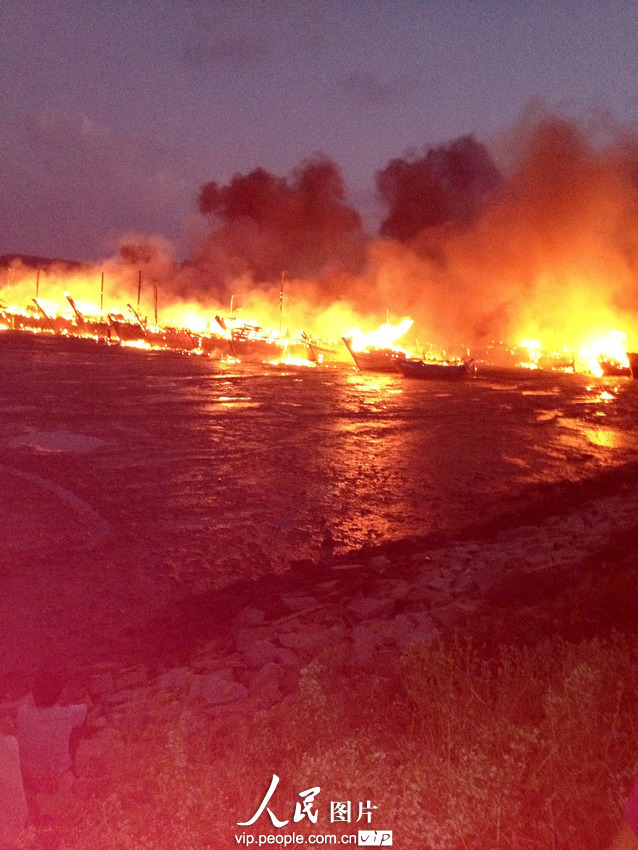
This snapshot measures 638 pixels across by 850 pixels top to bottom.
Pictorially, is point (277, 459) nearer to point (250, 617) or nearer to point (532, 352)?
point (250, 617)

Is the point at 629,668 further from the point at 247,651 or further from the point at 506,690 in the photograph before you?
the point at 247,651

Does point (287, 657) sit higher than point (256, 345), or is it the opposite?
point (256, 345)

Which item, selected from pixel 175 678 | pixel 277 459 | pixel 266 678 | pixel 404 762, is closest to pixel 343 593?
pixel 266 678

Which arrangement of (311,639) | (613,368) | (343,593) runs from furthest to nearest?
1. (613,368)
2. (343,593)
3. (311,639)

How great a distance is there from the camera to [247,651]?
638cm

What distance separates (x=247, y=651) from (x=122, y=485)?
6429 mm

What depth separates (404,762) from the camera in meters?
3.81

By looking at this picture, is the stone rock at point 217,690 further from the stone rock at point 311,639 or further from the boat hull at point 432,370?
the boat hull at point 432,370

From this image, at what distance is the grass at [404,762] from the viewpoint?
3.29m

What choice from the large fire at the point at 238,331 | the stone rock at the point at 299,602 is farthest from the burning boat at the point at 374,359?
the stone rock at the point at 299,602

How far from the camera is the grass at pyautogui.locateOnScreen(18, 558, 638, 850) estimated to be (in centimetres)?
329

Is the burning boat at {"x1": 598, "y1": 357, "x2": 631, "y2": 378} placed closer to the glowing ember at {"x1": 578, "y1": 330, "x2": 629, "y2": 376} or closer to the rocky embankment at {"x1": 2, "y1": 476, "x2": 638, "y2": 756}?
the glowing ember at {"x1": 578, "y1": 330, "x2": 629, "y2": 376}

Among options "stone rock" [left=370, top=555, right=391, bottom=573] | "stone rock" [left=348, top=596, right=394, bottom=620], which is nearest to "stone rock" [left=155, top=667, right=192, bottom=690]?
"stone rock" [left=348, top=596, right=394, bottom=620]

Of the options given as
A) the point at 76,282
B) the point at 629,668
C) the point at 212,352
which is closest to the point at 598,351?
the point at 212,352
